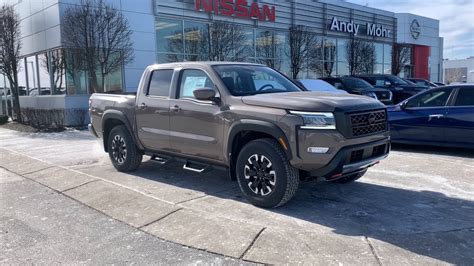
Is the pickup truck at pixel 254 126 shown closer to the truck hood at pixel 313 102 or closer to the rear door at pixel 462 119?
the truck hood at pixel 313 102

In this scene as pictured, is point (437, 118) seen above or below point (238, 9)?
below

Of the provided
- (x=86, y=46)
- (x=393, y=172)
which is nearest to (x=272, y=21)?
(x=86, y=46)

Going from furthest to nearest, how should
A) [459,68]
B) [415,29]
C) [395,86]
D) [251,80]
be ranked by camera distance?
1. [459,68]
2. [415,29]
3. [395,86]
4. [251,80]

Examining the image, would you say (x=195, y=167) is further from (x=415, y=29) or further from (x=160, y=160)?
(x=415, y=29)

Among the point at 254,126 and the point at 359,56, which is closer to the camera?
the point at 254,126

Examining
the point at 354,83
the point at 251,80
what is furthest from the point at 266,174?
the point at 354,83

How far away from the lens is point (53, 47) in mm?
17078

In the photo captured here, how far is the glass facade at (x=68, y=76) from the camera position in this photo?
645 inches

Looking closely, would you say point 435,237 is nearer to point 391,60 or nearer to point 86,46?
point 86,46

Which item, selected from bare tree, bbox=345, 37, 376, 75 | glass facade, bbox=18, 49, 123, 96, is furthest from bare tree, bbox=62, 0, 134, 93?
bare tree, bbox=345, 37, 376, 75

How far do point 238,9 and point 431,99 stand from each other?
50.1 feet

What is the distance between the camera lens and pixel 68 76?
1686cm

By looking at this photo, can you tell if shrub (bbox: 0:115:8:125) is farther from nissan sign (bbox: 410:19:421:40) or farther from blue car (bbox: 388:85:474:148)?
nissan sign (bbox: 410:19:421:40)

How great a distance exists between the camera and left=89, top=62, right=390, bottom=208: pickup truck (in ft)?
15.8
